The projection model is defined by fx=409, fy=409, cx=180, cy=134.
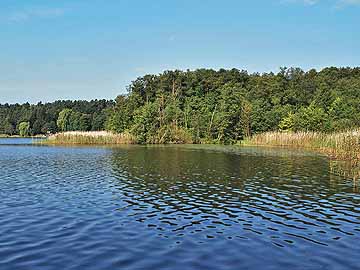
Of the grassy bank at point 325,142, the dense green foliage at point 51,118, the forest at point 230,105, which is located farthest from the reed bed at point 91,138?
the dense green foliage at point 51,118

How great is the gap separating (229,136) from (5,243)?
49.9 m

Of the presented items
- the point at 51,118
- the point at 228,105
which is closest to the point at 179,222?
the point at 228,105

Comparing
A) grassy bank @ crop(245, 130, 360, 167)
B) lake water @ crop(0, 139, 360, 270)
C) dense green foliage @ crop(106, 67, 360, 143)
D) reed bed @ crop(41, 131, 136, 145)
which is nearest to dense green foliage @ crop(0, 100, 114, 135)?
dense green foliage @ crop(106, 67, 360, 143)

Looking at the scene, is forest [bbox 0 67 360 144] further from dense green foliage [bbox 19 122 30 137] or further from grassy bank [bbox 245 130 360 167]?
dense green foliage [bbox 19 122 30 137]

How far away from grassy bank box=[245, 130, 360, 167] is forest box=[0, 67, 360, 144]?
3.84 meters

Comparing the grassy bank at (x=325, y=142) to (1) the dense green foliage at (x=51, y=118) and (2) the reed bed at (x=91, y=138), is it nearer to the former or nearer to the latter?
(2) the reed bed at (x=91, y=138)

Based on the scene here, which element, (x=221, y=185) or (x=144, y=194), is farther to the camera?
(x=221, y=185)

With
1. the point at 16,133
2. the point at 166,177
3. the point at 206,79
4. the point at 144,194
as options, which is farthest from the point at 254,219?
the point at 16,133

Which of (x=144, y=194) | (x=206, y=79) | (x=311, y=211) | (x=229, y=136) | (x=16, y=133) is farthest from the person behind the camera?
(x=16, y=133)

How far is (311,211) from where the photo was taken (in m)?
12.4

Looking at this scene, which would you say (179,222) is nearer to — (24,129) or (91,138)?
(91,138)

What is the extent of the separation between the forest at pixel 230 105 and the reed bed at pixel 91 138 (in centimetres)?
169

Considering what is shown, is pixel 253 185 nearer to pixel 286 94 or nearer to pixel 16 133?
pixel 286 94

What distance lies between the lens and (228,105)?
60250mm
